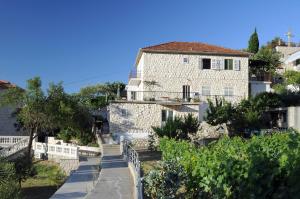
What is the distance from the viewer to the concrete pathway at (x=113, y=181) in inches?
619

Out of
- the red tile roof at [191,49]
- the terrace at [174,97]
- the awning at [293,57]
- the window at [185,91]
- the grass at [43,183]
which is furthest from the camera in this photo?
the awning at [293,57]

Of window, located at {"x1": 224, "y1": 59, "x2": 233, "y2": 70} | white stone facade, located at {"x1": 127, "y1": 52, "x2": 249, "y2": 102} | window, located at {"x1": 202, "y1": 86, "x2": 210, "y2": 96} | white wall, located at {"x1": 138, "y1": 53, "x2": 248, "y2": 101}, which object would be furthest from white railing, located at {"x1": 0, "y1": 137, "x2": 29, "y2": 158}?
window, located at {"x1": 224, "y1": 59, "x2": 233, "y2": 70}

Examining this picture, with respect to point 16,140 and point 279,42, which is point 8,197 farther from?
point 279,42

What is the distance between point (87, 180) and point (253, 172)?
45.2ft

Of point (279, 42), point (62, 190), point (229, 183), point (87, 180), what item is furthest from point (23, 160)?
point (279, 42)

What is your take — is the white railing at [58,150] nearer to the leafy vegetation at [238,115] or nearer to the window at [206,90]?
the leafy vegetation at [238,115]

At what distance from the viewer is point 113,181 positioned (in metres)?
19.2

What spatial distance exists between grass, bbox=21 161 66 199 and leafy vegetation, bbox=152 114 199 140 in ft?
25.5

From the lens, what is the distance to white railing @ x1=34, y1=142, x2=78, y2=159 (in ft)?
110

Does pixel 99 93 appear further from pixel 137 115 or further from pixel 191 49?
→ pixel 137 115

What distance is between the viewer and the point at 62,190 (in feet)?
62.3

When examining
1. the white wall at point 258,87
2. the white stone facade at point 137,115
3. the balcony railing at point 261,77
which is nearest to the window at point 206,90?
the white stone facade at point 137,115

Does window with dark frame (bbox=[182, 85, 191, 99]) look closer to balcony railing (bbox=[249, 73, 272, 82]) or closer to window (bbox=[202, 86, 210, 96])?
window (bbox=[202, 86, 210, 96])

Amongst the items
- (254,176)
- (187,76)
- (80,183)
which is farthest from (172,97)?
(254,176)
